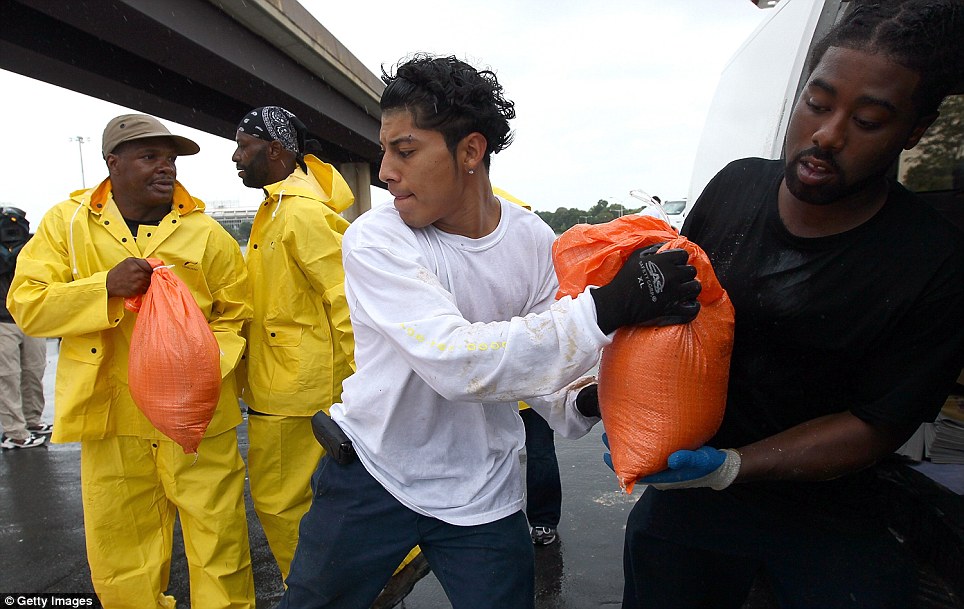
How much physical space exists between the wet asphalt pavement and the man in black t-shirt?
147 centimetres

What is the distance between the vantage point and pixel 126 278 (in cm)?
239

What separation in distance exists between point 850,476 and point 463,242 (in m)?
1.11

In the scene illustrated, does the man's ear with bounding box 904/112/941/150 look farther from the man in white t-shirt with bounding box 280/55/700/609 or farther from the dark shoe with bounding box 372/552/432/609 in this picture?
the dark shoe with bounding box 372/552/432/609

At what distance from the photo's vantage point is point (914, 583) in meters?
1.46

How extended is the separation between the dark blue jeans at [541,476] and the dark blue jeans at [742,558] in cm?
138

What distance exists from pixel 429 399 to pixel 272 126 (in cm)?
207

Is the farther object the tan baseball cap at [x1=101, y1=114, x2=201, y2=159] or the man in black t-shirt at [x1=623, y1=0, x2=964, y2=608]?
the tan baseball cap at [x1=101, y1=114, x2=201, y2=159]

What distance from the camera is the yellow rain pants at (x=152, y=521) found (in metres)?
2.51

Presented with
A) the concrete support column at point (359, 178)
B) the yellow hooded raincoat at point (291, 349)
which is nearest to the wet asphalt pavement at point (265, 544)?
the yellow hooded raincoat at point (291, 349)

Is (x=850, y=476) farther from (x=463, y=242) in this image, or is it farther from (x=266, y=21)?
(x=266, y=21)

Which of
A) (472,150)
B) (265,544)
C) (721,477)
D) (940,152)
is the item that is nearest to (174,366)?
(472,150)

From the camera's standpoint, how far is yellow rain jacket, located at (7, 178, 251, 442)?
2398 millimetres

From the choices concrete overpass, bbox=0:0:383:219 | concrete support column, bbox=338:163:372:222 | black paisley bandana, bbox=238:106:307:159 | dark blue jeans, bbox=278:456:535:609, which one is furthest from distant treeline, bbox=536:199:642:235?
concrete support column, bbox=338:163:372:222

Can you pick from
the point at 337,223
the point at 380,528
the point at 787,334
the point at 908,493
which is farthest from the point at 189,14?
the point at 908,493
